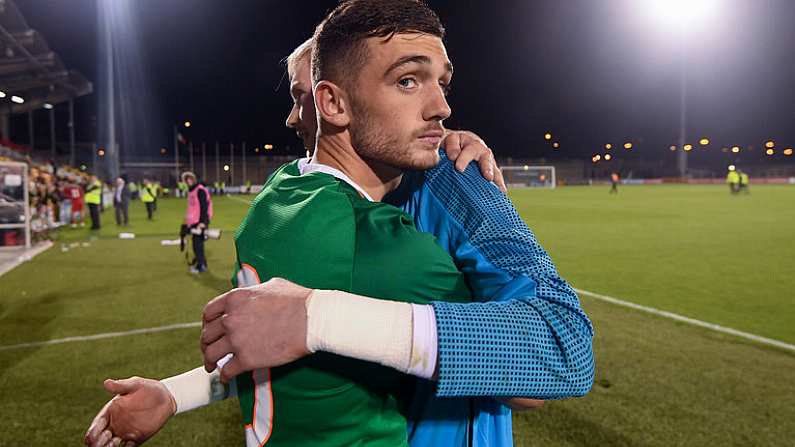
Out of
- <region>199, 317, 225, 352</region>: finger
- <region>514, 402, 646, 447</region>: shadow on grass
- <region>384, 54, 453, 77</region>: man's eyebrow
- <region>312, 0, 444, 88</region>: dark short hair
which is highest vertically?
<region>312, 0, 444, 88</region>: dark short hair

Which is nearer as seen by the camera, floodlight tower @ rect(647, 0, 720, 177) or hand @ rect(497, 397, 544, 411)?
hand @ rect(497, 397, 544, 411)

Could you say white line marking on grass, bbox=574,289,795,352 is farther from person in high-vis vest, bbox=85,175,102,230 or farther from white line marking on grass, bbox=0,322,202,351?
person in high-vis vest, bbox=85,175,102,230

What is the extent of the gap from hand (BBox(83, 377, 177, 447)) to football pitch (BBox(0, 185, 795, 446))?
97.3 inches

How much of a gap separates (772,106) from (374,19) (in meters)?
95.6

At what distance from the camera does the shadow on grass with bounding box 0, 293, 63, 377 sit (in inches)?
212

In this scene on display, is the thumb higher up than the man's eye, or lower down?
lower down

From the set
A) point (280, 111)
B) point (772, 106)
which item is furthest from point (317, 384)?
point (772, 106)

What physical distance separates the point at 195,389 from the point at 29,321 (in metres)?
6.67

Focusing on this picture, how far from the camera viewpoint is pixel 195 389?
5.02 feet

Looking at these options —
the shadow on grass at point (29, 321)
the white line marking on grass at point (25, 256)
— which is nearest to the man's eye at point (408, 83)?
the shadow on grass at point (29, 321)

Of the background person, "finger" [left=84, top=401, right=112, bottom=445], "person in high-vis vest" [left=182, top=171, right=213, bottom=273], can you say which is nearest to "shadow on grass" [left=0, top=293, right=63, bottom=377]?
"person in high-vis vest" [left=182, top=171, right=213, bottom=273]

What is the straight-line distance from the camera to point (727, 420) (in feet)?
12.5

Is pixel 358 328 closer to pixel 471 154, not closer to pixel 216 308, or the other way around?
pixel 216 308

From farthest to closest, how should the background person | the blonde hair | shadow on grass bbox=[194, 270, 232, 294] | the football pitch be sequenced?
the background person < shadow on grass bbox=[194, 270, 232, 294] < the football pitch < the blonde hair
